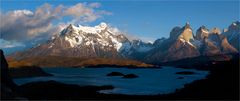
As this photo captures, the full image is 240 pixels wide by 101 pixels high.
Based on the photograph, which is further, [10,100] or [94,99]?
[94,99]

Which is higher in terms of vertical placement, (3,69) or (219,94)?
(3,69)

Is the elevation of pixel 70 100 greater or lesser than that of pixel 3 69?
lesser

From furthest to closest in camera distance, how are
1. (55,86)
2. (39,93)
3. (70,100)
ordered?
(55,86)
(39,93)
(70,100)

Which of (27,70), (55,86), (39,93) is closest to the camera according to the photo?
(39,93)

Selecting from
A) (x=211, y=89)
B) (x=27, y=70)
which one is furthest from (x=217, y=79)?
(x=27, y=70)

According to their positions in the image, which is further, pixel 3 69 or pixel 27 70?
pixel 27 70

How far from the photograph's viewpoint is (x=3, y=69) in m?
57.6

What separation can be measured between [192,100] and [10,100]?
29874mm

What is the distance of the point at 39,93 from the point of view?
8781cm

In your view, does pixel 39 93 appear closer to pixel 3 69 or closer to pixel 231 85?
pixel 3 69

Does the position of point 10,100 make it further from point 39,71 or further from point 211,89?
point 39,71

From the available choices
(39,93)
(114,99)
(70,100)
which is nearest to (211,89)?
(114,99)

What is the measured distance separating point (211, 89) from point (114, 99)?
16.8 metres

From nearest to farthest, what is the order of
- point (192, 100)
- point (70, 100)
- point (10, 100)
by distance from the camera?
point (10, 100) < point (192, 100) < point (70, 100)
